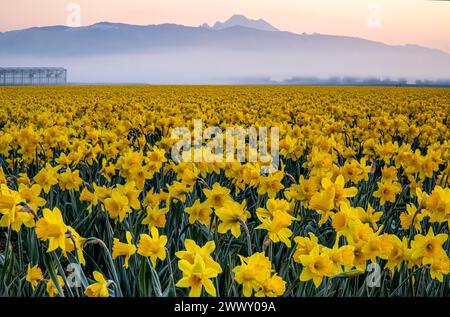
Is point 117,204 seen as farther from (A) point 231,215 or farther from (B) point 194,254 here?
(B) point 194,254

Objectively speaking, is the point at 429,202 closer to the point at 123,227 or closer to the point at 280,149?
the point at 123,227

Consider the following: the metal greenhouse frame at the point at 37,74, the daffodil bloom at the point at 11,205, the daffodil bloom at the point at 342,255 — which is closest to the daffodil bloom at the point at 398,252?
the daffodil bloom at the point at 342,255

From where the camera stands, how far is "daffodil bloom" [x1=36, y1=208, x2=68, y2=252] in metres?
1.59

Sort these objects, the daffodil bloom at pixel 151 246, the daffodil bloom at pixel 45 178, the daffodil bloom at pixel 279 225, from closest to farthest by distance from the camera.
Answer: the daffodil bloom at pixel 151 246 → the daffodil bloom at pixel 279 225 → the daffodil bloom at pixel 45 178

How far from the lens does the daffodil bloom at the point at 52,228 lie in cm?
159

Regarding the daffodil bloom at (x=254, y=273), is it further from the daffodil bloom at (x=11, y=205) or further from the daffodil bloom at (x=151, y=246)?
the daffodil bloom at (x=11, y=205)

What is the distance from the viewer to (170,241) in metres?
2.59

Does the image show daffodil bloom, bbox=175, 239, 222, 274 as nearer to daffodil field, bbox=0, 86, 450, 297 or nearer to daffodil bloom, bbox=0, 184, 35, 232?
daffodil field, bbox=0, 86, 450, 297

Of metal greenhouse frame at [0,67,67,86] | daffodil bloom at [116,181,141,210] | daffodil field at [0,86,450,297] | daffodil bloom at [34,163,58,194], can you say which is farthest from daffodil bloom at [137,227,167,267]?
metal greenhouse frame at [0,67,67,86]

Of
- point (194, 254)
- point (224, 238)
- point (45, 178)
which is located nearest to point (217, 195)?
point (224, 238)

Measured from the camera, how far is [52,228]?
1.60 meters

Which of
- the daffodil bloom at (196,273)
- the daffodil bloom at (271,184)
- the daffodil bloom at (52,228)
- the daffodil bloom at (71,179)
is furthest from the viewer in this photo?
the daffodil bloom at (71,179)

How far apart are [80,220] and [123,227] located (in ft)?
1.45

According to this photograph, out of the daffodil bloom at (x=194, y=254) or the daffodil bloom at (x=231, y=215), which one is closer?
the daffodil bloom at (x=194, y=254)
